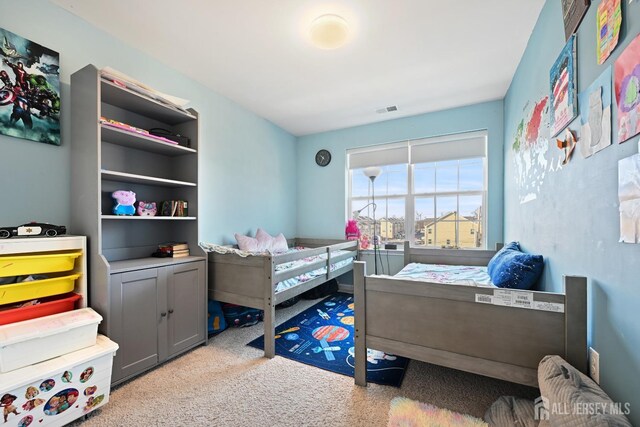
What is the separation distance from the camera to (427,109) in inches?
131

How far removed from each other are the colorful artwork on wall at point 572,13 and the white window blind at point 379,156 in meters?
2.28

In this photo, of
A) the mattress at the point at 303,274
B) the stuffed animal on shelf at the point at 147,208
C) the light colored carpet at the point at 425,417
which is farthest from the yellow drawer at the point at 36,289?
the light colored carpet at the point at 425,417

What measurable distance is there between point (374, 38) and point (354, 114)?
146 centimetres

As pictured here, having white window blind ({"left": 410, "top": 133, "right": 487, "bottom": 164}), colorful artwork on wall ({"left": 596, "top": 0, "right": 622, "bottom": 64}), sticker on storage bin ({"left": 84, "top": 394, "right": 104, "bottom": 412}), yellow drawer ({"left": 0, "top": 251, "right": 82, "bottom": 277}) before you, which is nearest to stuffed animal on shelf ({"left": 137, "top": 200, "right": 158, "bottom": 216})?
yellow drawer ({"left": 0, "top": 251, "right": 82, "bottom": 277})

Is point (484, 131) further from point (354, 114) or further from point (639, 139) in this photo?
point (639, 139)

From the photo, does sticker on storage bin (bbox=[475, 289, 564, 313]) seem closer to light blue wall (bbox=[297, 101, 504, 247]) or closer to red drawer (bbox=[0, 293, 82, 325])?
light blue wall (bbox=[297, 101, 504, 247])

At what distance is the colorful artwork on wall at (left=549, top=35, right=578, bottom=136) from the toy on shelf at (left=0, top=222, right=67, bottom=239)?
9.40 feet

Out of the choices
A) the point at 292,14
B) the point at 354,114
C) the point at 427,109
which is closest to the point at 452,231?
the point at 427,109

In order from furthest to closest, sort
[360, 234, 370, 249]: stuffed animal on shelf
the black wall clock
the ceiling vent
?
the black wall clock → [360, 234, 370, 249]: stuffed animal on shelf → the ceiling vent

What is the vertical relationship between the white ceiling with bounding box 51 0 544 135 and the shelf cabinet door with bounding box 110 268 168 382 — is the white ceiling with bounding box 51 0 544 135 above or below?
above

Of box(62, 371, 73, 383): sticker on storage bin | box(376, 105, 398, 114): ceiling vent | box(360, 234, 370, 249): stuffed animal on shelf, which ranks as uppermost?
box(376, 105, 398, 114): ceiling vent

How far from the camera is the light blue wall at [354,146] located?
10.3 feet

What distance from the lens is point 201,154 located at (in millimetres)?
2672

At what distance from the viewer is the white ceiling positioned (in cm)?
172
